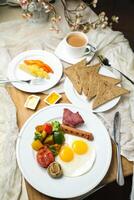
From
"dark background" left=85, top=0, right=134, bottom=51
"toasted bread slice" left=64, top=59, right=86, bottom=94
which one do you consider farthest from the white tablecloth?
"dark background" left=85, top=0, right=134, bottom=51

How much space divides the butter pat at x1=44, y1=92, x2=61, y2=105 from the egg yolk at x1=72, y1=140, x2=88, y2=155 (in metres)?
0.17

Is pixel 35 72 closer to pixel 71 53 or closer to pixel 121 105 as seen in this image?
pixel 71 53

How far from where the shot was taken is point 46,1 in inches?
41.8

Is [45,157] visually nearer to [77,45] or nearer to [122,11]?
[77,45]

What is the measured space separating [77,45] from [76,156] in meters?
0.45

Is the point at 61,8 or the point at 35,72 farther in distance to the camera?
the point at 61,8

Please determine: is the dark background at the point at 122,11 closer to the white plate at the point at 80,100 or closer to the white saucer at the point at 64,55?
the white saucer at the point at 64,55

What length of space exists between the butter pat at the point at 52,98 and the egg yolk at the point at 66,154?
7.1 inches

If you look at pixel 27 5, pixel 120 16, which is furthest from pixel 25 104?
pixel 120 16

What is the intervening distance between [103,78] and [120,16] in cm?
65

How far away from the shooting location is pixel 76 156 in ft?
2.36

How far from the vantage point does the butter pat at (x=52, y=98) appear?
84 centimetres

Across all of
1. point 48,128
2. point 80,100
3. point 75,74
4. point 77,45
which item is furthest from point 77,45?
point 48,128

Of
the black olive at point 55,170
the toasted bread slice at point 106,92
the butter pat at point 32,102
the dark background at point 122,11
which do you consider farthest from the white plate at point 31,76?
the dark background at point 122,11
